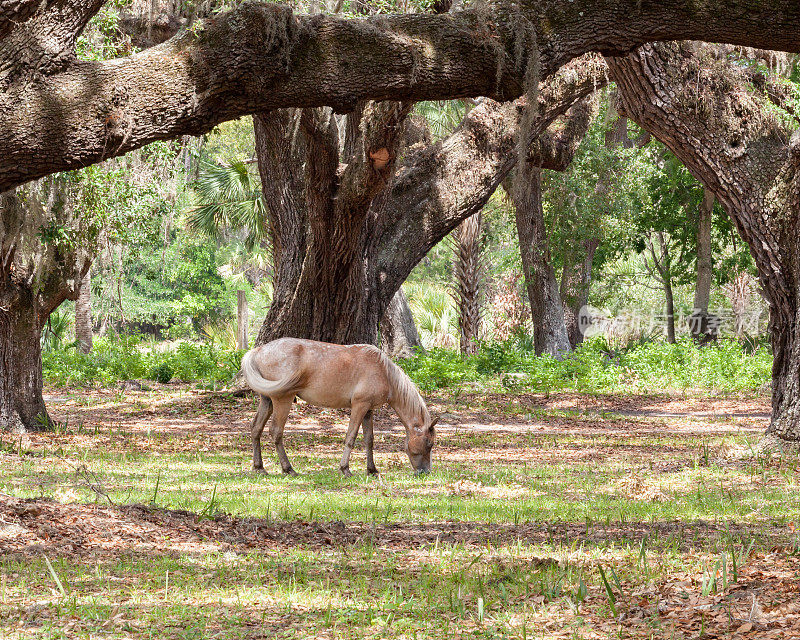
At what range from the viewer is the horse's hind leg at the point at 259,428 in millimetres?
9789

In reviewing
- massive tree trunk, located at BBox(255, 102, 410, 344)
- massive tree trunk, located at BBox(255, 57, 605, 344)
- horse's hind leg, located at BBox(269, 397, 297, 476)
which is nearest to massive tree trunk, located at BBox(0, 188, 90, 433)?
horse's hind leg, located at BBox(269, 397, 297, 476)

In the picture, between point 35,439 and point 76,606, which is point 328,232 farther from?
point 76,606

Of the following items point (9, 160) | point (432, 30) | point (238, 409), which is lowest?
point (238, 409)

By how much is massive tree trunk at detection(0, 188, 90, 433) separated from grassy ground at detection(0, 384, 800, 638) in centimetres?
63

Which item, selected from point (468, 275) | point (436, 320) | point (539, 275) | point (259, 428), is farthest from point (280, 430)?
point (436, 320)

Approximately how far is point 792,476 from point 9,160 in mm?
7091

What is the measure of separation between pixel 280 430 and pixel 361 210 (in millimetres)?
5706

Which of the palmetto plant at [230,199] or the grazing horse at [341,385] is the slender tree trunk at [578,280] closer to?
the palmetto plant at [230,199]

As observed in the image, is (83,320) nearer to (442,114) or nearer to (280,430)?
(442,114)

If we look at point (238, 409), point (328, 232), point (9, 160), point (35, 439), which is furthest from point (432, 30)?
point (238, 409)

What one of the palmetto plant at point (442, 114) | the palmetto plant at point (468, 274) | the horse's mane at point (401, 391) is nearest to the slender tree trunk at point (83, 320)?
the palmetto plant at point (468, 274)

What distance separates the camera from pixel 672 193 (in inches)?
937

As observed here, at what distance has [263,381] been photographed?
9.72 m

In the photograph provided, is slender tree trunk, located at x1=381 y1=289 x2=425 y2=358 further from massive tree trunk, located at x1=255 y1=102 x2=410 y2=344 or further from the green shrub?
massive tree trunk, located at x1=255 y1=102 x2=410 y2=344
